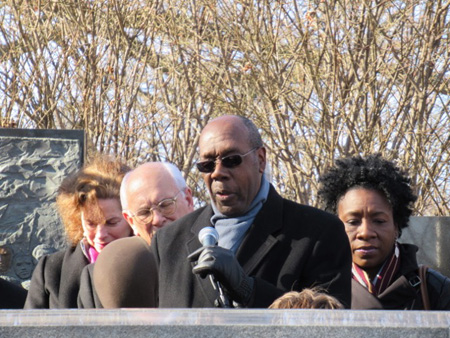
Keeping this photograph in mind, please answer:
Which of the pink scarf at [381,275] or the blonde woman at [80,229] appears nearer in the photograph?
the pink scarf at [381,275]

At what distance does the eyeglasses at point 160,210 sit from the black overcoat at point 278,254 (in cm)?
32

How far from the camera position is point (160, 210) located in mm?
4301

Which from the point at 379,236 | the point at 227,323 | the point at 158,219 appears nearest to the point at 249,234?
the point at 158,219

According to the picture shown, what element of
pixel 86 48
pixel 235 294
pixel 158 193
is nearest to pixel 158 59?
pixel 86 48

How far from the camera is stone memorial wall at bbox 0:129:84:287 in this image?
632 centimetres

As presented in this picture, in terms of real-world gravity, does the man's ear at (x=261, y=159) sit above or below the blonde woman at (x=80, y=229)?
above

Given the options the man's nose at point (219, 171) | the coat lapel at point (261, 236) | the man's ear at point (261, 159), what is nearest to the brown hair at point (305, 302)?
the coat lapel at point (261, 236)

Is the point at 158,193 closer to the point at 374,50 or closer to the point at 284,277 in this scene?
the point at 284,277

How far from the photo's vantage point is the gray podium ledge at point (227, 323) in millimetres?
2119

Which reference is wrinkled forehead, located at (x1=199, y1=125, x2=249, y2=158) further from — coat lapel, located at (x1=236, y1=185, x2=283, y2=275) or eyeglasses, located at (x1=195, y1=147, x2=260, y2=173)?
coat lapel, located at (x1=236, y1=185, x2=283, y2=275)

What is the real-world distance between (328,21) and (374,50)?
18.7 inches

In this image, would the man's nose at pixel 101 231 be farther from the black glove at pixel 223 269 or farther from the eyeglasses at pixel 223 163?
the black glove at pixel 223 269

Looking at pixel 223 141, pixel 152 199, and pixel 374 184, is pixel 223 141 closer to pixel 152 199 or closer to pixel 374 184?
pixel 152 199

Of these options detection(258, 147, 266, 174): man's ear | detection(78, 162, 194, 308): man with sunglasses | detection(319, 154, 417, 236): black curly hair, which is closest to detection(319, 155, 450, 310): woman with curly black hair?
detection(319, 154, 417, 236): black curly hair
